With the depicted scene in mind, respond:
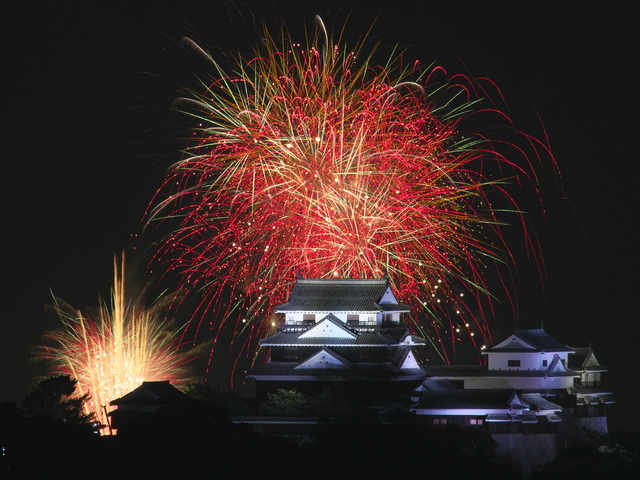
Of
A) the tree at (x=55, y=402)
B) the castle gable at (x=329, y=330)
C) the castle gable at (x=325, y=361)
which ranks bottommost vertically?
the tree at (x=55, y=402)

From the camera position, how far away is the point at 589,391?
6906 centimetres

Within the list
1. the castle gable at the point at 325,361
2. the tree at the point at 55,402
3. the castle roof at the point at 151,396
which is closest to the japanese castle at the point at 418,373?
the castle gable at the point at 325,361

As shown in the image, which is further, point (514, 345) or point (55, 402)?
point (514, 345)

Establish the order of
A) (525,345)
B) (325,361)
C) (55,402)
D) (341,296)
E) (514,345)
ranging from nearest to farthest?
(55,402) → (325,361) → (341,296) → (525,345) → (514,345)

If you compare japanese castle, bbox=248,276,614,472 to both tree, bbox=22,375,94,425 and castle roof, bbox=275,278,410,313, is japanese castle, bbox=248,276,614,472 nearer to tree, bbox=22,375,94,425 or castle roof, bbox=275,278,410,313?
castle roof, bbox=275,278,410,313

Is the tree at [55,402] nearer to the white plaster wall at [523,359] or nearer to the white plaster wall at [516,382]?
the white plaster wall at [516,382]

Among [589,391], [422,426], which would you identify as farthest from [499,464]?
[589,391]

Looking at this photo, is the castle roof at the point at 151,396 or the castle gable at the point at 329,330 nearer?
the castle roof at the point at 151,396

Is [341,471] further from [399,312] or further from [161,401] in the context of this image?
[399,312]

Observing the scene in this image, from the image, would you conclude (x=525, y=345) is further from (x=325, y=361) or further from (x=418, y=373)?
(x=325, y=361)

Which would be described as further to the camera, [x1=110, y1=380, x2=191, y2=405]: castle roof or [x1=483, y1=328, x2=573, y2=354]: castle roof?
[x1=483, y1=328, x2=573, y2=354]: castle roof

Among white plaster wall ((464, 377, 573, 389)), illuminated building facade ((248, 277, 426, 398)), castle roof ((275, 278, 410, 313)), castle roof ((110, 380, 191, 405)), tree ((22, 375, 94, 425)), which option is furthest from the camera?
white plaster wall ((464, 377, 573, 389))

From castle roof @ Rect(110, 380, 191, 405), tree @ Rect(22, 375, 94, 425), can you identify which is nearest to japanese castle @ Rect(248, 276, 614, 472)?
castle roof @ Rect(110, 380, 191, 405)

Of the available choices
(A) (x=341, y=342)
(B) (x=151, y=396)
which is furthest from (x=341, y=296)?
(B) (x=151, y=396)
